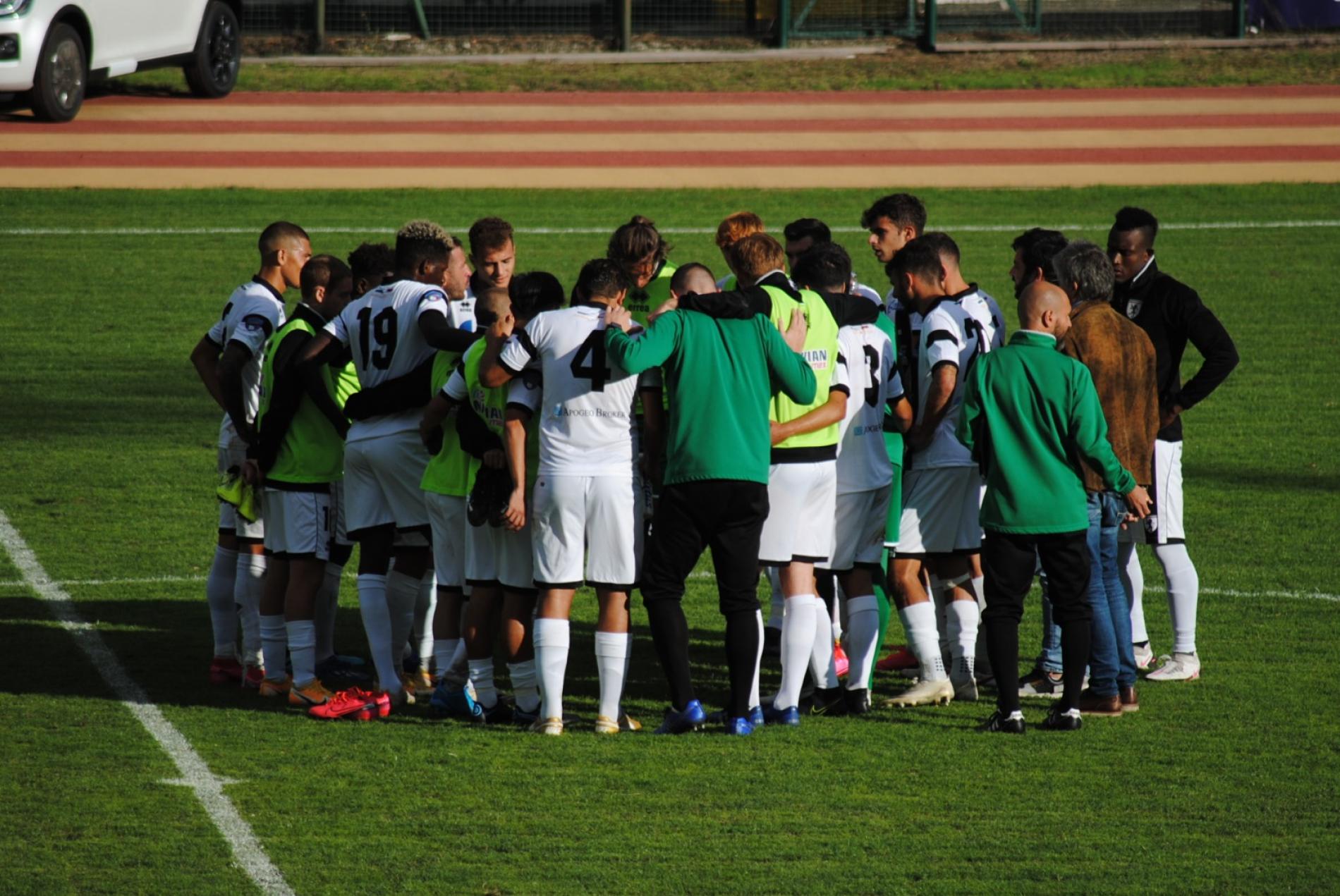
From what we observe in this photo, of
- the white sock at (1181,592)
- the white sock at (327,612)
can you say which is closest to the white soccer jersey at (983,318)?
the white sock at (1181,592)

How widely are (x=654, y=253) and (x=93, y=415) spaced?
7083mm

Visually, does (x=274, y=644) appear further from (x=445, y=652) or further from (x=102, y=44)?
(x=102, y=44)

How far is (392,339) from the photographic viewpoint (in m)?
6.91

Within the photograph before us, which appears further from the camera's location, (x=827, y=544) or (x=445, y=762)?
(x=827, y=544)

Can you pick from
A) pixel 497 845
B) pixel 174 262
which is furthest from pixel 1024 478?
pixel 174 262

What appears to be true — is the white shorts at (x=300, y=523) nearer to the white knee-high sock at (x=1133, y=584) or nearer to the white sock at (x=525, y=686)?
the white sock at (x=525, y=686)

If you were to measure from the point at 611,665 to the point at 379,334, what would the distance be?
1589mm

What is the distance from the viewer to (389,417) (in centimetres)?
703

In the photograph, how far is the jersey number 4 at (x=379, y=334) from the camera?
6.90m

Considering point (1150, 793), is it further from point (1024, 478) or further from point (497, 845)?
point (497, 845)

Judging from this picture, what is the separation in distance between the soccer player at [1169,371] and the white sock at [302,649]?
11.3 feet

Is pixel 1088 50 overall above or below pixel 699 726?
above

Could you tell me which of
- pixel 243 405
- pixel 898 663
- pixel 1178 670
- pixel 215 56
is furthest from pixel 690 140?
pixel 1178 670

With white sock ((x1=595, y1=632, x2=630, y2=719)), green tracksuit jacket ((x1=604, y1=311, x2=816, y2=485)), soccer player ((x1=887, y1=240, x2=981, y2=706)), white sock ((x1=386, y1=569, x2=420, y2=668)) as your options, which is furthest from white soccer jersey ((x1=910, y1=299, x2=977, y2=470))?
white sock ((x1=386, y1=569, x2=420, y2=668))
